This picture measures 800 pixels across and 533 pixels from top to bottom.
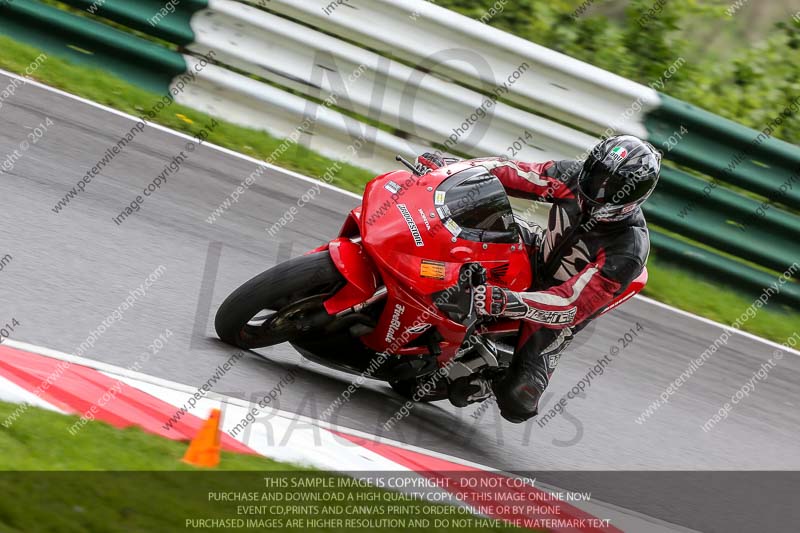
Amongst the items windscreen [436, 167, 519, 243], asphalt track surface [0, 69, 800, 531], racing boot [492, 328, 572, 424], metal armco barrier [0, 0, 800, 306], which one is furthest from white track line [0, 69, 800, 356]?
windscreen [436, 167, 519, 243]

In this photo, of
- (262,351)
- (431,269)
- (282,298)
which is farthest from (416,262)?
(262,351)

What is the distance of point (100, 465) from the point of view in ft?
12.3

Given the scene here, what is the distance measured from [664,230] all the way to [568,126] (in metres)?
1.25

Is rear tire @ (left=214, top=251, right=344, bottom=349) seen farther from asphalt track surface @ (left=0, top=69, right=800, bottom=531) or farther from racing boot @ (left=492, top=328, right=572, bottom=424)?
racing boot @ (left=492, top=328, right=572, bottom=424)

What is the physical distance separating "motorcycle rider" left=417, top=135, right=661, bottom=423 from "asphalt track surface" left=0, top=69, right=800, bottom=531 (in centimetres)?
55

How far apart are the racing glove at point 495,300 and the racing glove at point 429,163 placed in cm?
74

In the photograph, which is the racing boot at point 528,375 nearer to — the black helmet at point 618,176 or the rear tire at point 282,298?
the black helmet at point 618,176

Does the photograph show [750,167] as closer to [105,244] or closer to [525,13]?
[525,13]

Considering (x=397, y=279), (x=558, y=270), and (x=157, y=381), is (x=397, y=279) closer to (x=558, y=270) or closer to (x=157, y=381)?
(x=558, y=270)

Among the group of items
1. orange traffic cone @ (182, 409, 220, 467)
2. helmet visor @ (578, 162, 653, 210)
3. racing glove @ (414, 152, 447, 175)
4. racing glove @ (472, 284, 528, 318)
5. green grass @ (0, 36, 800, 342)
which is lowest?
green grass @ (0, 36, 800, 342)

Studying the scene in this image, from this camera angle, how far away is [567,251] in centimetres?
550

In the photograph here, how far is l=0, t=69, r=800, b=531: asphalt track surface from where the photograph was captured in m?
5.34

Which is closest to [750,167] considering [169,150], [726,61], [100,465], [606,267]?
[726,61]

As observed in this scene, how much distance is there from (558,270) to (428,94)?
3.72 m
